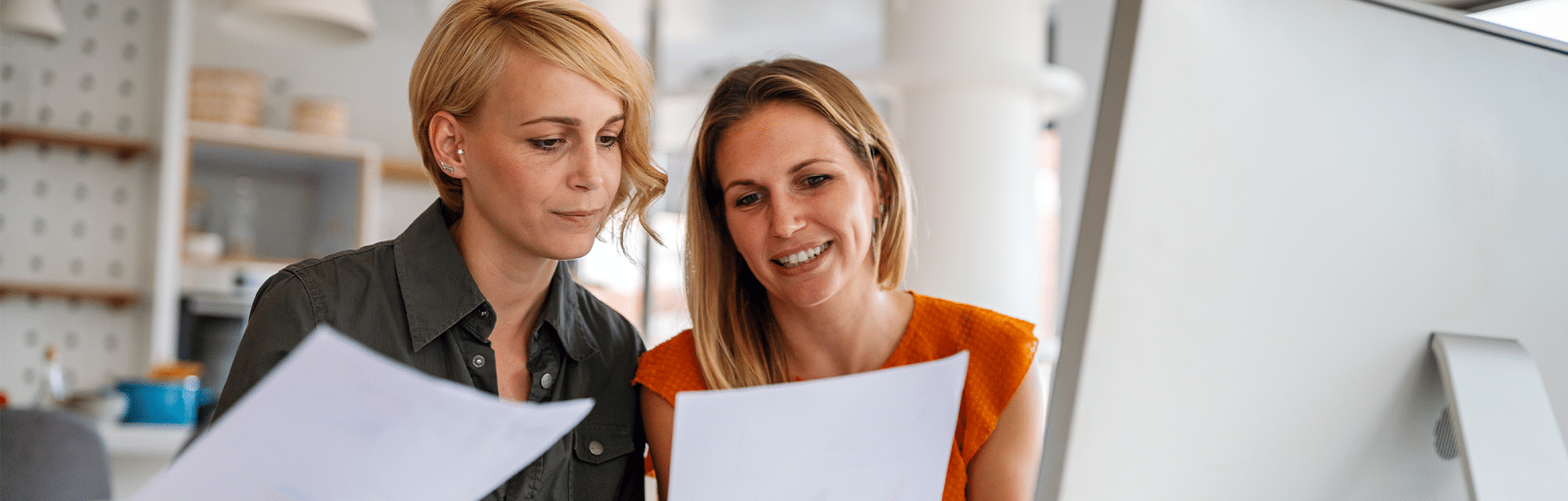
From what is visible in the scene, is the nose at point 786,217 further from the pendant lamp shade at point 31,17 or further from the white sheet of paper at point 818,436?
the pendant lamp shade at point 31,17

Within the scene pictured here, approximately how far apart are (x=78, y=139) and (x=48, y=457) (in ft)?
10.2

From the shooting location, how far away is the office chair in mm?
1573

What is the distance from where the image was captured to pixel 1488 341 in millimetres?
651

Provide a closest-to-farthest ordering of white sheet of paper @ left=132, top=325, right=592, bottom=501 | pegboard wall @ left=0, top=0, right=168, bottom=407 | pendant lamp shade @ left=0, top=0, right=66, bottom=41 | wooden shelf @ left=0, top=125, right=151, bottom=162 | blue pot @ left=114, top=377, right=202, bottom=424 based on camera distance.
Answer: white sheet of paper @ left=132, top=325, right=592, bottom=501, blue pot @ left=114, top=377, right=202, bottom=424, pendant lamp shade @ left=0, top=0, right=66, bottom=41, wooden shelf @ left=0, top=125, right=151, bottom=162, pegboard wall @ left=0, top=0, right=168, bottom=407

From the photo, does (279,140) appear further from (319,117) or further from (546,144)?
(546,144)

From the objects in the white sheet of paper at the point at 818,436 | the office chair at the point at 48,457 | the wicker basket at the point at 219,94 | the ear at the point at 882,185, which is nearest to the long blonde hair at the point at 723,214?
the ear at the point at 882,185

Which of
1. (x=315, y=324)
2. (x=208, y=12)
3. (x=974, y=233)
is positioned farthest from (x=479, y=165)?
(x=208, y=12)

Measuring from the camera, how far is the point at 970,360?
118cm

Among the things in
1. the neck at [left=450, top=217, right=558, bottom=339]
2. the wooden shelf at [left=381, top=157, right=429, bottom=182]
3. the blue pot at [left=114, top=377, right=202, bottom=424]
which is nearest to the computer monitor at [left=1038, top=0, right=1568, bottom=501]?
the neck at [left=450, top=217, right=558, bottom=339]

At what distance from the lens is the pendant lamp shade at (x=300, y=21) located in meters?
2.55

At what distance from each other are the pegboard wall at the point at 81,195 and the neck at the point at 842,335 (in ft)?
13.1

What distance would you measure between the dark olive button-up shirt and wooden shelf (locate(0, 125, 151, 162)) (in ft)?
12.4

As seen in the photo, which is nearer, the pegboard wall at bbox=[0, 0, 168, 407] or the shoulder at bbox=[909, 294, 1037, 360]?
the shoulder at bbox=[909, 294, 1037, 360]

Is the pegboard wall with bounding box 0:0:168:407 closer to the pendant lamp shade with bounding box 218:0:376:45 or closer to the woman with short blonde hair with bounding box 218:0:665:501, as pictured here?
the pendant lamp shade with bounding box 218:0:376:45
